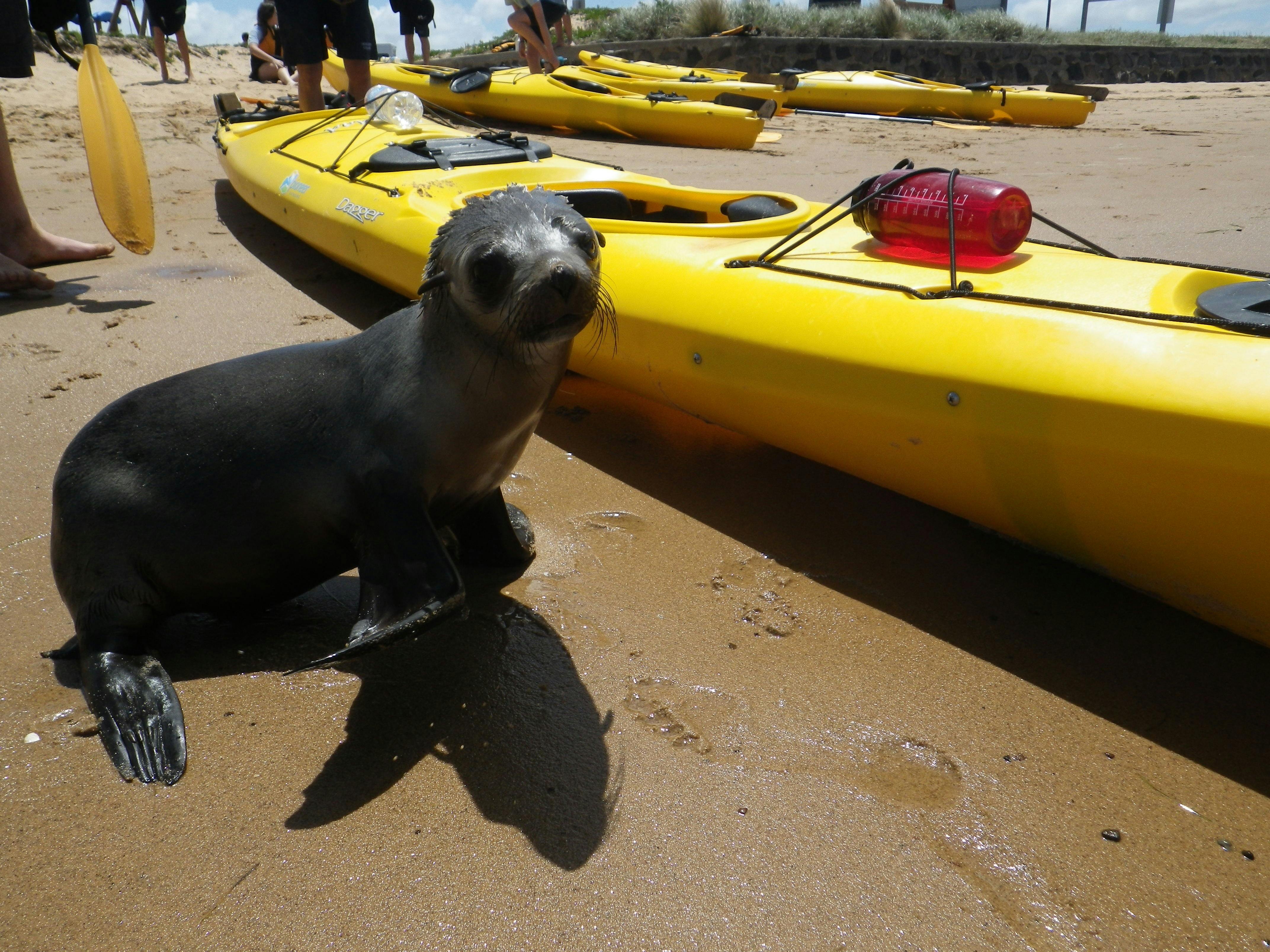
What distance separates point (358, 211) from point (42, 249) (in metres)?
2.13

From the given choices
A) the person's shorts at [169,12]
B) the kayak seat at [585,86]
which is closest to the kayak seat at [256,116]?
the kayak seat at [585,86]

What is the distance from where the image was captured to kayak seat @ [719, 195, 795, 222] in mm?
3645

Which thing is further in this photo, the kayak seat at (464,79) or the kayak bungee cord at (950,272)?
the kayak seat at (464,79)

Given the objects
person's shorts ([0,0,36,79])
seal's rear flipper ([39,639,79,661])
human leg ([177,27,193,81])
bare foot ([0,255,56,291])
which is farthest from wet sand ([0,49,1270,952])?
human leg ([177,27,193,81])

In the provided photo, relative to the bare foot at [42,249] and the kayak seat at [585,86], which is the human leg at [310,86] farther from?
the kayak seat at [585,86]

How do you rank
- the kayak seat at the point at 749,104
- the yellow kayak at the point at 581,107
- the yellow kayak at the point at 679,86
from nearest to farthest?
the kayak seat at the point at 749,104 → the yellow kayak at the point at 581,107 → the yellow kayak at the point at 679,86

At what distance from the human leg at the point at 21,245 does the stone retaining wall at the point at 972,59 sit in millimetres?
14445

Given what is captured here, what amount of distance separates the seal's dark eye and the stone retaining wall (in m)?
17.9

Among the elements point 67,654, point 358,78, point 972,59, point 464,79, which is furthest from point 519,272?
point 972,59

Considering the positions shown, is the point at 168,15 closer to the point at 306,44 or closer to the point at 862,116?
the point at 306,44

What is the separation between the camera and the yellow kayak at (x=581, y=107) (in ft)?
28.9

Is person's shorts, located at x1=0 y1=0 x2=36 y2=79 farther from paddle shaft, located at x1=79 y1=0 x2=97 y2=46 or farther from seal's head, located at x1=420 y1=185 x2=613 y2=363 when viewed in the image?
seal's head, located at x1=420 y1=185 x2=613 y2=363

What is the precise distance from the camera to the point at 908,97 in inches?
452

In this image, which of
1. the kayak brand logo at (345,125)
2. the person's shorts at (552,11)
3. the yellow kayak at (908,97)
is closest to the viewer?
the kayak brand logo at (345,125)
